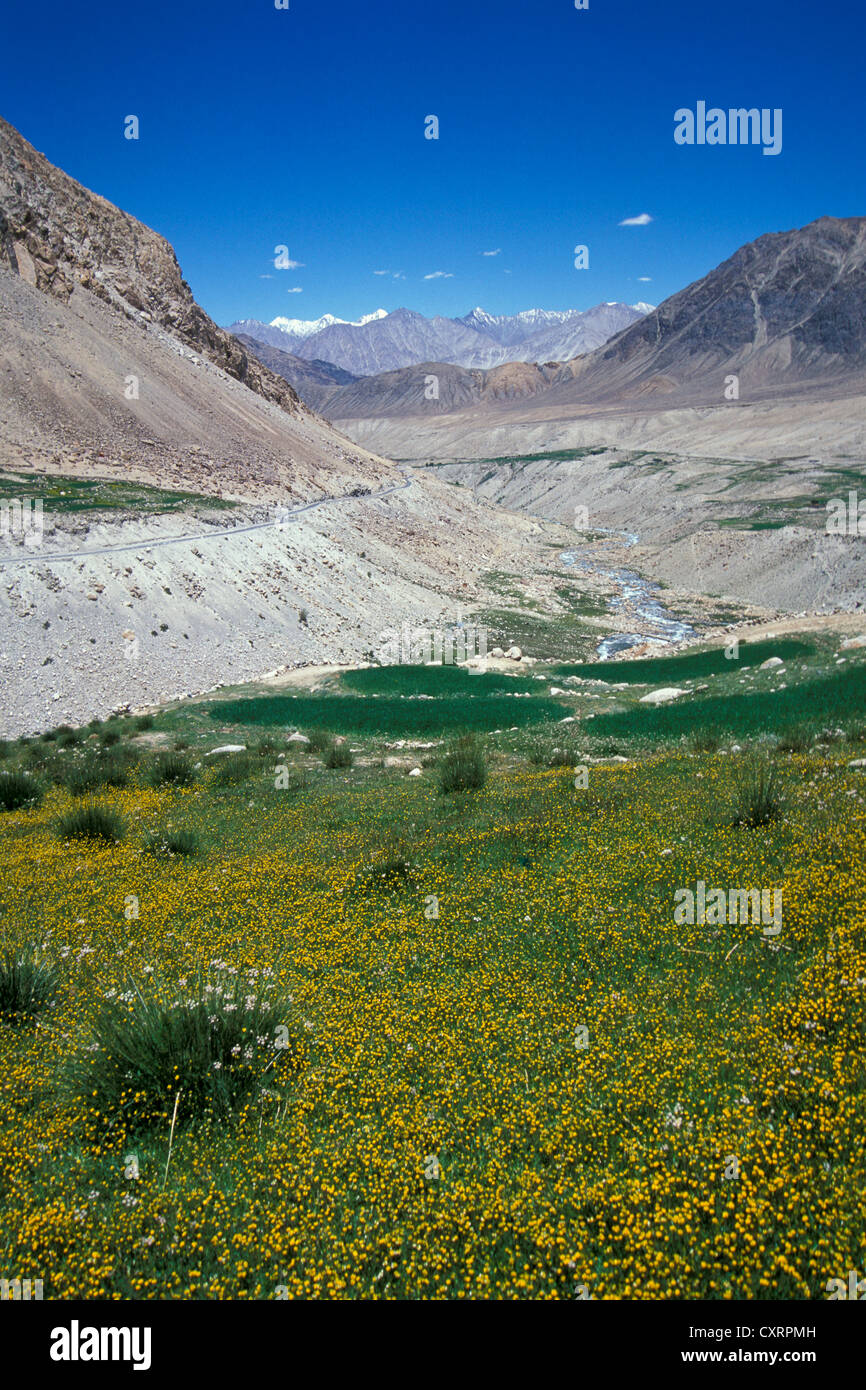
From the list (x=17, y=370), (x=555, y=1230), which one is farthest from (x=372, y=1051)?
(x=17, y=370)

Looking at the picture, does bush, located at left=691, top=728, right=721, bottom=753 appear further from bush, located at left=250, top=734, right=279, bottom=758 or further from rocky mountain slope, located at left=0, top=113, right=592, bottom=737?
rocky mountain slope, located at left=0, top=113, right=592, bottom=737

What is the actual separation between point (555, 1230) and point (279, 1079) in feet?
8.98

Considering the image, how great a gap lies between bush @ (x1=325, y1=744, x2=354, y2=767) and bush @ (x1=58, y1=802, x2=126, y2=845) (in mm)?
6448

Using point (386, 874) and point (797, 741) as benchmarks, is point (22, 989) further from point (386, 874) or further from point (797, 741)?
point (797, 741)

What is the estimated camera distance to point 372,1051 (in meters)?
6.88

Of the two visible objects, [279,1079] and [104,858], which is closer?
[279,1079]

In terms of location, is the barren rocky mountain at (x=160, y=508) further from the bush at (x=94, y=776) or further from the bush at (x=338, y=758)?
the bush at (x=338, y=758)

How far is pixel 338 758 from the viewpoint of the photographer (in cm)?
1920

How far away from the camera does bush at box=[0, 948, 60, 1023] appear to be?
25.8 ft

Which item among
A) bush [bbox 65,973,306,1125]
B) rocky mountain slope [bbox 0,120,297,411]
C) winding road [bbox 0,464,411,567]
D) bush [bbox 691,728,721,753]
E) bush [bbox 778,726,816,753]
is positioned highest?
rocky mountain slope [bbox 0,120,297,411]

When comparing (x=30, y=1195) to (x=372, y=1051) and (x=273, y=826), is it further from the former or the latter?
(x=273, y=826)

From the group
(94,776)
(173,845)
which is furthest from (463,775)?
(94,776)

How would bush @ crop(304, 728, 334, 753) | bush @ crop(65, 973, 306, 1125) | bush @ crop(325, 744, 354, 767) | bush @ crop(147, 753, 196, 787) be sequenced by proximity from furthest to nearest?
1. bush @ crop(304, 728, 334, 753)
2. bush @ crop(325, 744, 354, 767)
3. bush @ crop(147, 753, 196, 787)
4. bush @ crop(65, 973, 306, 1125)

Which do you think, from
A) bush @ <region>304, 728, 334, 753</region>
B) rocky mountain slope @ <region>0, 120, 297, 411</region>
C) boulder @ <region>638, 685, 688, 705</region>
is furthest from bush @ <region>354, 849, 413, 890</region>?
rocky mountain slope @ <region>0, 120, 297, 411</region>
